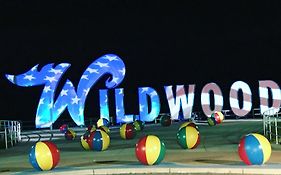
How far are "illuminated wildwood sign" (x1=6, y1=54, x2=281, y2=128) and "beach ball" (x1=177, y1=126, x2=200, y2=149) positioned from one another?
1554 cm

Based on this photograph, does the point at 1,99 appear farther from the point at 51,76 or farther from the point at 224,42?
the point at 224,42

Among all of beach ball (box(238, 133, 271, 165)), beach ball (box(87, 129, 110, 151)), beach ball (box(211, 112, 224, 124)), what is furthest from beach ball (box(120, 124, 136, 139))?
beach ball (box(238, 133, 271, 165))

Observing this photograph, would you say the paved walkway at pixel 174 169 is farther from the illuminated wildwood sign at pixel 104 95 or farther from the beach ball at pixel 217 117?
the beach ball at pixel 217 117

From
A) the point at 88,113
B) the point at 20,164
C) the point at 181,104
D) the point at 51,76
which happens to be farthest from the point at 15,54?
the point at 20,164

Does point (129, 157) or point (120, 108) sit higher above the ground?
point (120, 108)

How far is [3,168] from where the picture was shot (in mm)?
14430

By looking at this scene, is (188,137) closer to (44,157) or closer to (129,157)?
(129,157)

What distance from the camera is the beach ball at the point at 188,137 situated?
16766 mm

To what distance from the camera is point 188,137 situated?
54.9 ft

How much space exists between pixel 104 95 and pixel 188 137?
1660 centimetres

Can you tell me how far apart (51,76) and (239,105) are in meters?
12.2

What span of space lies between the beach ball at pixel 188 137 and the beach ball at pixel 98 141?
2520 mm

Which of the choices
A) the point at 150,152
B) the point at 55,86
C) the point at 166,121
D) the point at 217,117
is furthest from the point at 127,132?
the point at 217,117

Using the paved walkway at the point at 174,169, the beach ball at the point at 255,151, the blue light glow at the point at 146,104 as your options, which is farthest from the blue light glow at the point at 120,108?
the beach ball at the point at 255,151
